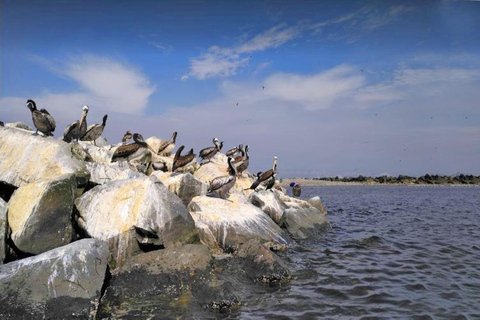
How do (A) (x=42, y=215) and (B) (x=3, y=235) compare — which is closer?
(B) (x=3, y=235)

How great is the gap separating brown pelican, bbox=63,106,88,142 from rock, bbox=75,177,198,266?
5296 mm

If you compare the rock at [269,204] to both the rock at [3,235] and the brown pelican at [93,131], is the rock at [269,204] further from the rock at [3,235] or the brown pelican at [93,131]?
the rock at [3,235]

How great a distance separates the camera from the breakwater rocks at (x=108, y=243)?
6.55 m

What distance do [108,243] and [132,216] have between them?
0.77m

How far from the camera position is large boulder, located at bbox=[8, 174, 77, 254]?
8.09m

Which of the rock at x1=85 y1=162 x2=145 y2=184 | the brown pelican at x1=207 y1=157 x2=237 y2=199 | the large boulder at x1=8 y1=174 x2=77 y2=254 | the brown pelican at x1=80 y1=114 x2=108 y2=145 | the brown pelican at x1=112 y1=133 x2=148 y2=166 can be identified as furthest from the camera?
the brown pelican at x1=80 y1=114 x2=108 y2=145

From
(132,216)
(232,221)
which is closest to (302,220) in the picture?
(232,221)

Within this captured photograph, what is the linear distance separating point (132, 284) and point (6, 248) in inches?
115

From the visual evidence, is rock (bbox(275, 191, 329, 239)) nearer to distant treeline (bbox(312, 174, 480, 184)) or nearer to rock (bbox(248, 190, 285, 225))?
rock (bbox(248, 190, 285, 225))

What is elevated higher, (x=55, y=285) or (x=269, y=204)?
(x=269, y=204)

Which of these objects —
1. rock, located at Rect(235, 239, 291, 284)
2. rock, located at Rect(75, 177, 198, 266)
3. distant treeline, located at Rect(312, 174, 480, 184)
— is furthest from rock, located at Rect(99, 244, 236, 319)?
distant treeline, located at Rect(312, 174, 480, 184)

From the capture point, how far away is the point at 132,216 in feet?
28.4

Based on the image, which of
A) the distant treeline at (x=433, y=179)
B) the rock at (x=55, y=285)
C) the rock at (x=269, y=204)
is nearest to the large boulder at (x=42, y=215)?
the rock at (x=55, y=285)

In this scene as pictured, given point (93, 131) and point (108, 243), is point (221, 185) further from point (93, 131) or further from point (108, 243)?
point (93, 131)
